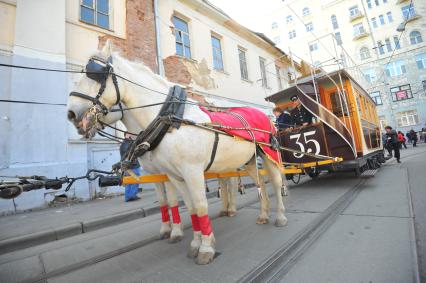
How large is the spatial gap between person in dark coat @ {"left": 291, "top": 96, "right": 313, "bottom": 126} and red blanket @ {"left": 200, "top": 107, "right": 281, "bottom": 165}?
109 inches

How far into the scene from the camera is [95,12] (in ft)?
26.9

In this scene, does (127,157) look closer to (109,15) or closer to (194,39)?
(109,15)

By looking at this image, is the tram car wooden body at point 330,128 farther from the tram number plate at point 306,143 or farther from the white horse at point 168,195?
the white horse at point 168,195

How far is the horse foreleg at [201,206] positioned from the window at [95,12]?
8102 mm

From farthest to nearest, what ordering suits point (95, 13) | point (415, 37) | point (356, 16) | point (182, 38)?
point (356, 16) → point (415, 37) → point (182, 38) → point (95, 13)

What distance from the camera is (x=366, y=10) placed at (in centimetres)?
3166

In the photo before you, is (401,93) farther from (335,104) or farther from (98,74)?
(98,74)

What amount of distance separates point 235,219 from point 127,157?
7.59 feet

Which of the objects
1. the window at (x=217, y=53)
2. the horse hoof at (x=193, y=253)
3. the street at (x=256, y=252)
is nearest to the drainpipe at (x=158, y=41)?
the window at (x=217, y=53)

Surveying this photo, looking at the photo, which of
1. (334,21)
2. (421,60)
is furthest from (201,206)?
(334,21)

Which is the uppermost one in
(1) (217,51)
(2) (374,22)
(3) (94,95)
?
(2) (374,22)

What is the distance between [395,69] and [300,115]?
3220cm

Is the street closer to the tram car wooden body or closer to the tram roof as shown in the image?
the tram car wooden body

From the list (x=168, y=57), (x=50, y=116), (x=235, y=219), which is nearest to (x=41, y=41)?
(x=50, y=116)
